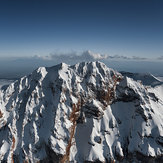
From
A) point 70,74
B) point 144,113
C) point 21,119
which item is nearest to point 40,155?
point 21,119

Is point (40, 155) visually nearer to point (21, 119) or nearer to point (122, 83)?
point (21, 119)

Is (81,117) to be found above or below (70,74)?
below

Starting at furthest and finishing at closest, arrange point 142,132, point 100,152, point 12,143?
1. point 142,132
2. point 100,152
3. point 12,143

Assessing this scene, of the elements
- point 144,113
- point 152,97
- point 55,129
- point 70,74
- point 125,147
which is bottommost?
point 125,147

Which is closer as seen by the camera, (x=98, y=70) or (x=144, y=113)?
(x=144, y=113)

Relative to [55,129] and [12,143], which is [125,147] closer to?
[55,129]

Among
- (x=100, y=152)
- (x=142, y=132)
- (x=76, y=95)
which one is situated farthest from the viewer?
(x=76, y=95)
